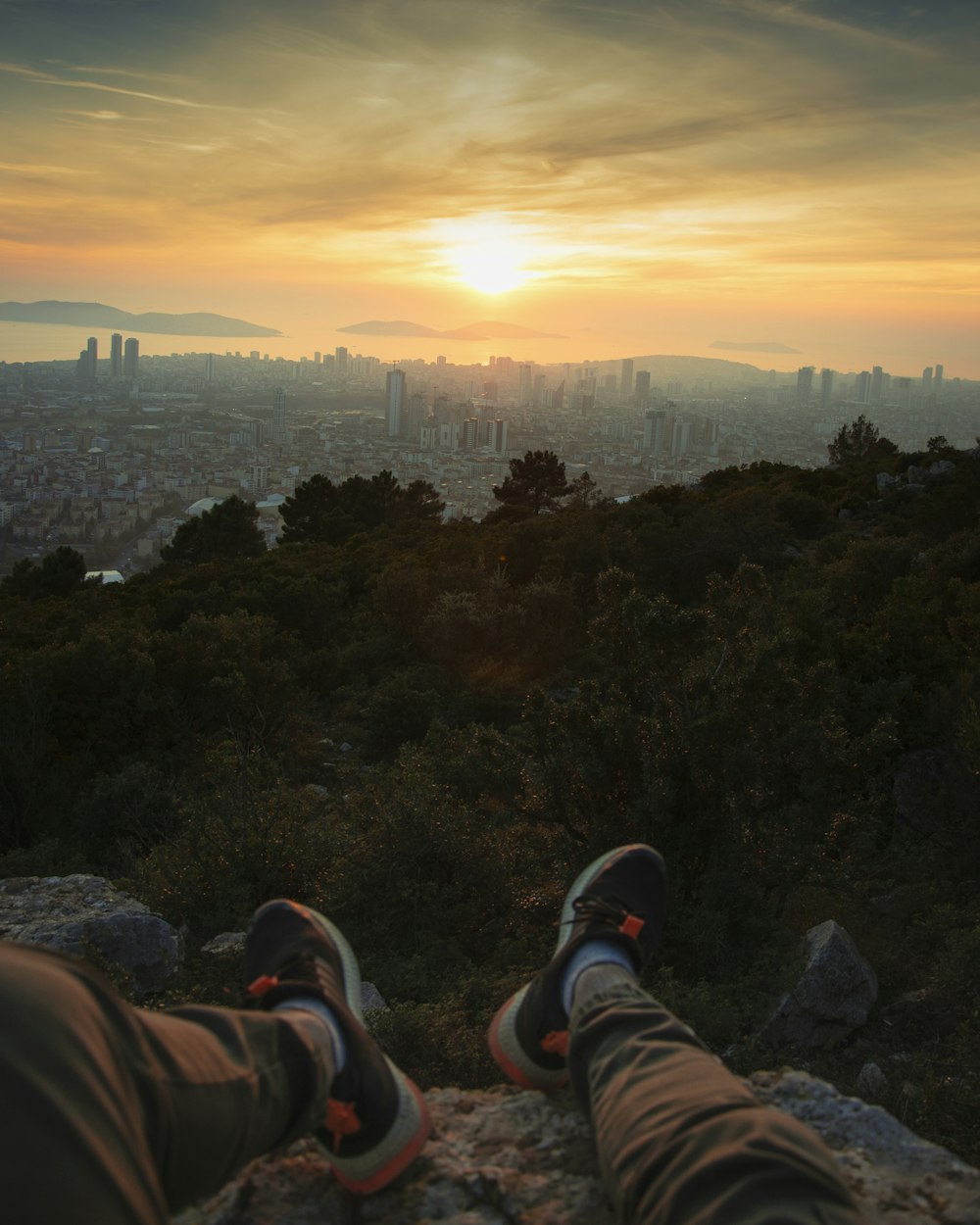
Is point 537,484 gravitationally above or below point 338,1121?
above

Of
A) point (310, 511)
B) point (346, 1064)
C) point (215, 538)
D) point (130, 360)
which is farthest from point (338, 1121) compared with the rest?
point (130, 360)

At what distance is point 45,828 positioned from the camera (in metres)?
5.27

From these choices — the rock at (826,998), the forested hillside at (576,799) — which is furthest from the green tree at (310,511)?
the rock at (826,998)

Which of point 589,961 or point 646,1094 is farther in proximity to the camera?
point 589,961

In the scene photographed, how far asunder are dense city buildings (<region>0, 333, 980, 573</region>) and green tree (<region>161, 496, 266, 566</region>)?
805 cm

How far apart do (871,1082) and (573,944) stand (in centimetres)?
117

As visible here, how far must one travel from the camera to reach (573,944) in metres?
1.94

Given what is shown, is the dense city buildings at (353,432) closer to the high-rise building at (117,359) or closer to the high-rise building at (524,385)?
the high-rise building at (117,359)

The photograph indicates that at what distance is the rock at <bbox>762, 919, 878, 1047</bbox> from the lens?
9.03 feet

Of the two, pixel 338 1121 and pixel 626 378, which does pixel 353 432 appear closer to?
pixel 626 378

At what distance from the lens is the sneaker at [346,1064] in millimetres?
1488

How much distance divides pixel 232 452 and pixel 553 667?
58599 mm

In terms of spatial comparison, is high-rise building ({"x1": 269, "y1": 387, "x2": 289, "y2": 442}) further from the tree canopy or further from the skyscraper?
the tree canopy

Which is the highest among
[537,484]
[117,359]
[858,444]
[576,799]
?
[117,359]
